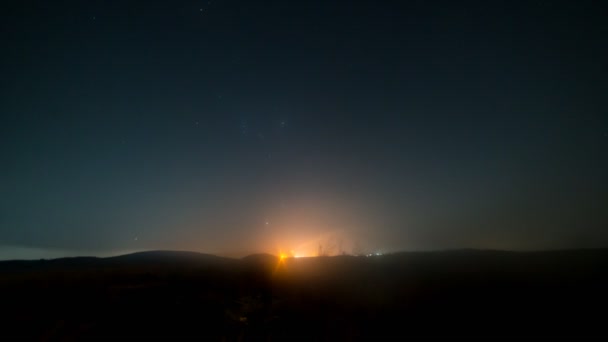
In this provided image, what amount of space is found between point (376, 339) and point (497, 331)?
7.85 m

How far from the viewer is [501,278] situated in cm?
3209

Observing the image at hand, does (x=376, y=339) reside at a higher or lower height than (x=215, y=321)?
lower

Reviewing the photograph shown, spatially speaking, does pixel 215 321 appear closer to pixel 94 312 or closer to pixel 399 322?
pixel 94 312

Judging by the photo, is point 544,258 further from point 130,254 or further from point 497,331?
point 130,254

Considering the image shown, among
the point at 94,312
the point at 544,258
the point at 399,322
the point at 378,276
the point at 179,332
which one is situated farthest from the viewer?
the point at 544,258

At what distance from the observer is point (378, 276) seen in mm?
38125

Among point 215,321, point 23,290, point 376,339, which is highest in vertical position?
point 23,290

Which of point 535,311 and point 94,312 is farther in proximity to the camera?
point 535,311

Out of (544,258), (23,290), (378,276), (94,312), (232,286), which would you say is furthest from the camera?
(544,258)

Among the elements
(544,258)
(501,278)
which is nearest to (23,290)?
(501,278)

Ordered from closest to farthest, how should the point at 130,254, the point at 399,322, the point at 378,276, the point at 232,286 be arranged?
the point at 399,322 < the point at 232,286 < the point at 378,276 < the point at 130,254

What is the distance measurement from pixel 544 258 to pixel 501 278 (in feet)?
56.1

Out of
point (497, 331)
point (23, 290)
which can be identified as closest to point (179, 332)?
point (23, 290)

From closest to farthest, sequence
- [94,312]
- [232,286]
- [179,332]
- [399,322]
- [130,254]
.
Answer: [179,332]
[94,312]
[399,322]
[232,286]
[130,254]
